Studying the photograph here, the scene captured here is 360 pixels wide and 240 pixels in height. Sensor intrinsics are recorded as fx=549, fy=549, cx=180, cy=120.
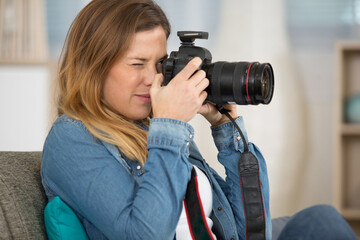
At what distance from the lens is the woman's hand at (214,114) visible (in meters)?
1.34

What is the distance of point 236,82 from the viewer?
120 centimetres

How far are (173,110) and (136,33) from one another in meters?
0.22

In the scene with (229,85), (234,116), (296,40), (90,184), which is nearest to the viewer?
(90,184)

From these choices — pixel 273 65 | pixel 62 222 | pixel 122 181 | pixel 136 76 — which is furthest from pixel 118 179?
pixel 273 65

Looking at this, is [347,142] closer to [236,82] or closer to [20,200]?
[236,82]

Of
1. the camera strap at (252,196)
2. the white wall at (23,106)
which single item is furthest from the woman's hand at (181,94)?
the white wall at (23,106)

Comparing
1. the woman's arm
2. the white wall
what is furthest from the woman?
the white wall

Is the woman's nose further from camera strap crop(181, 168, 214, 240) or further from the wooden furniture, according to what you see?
the wooden furniture

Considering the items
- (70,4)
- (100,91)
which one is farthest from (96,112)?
(70,4)

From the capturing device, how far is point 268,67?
1250 millimetres

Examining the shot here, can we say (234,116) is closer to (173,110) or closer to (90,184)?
(173,110)

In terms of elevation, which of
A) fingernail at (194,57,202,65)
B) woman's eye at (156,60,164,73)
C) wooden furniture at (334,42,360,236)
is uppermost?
fingernail at (194,57,202,65)

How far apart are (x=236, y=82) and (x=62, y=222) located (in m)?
0.47

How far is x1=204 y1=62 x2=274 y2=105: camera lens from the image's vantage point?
120 centimetres
